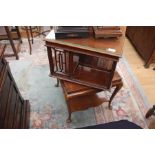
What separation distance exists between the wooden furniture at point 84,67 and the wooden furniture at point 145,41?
99cm

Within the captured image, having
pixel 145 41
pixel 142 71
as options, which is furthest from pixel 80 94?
pixel 145 41

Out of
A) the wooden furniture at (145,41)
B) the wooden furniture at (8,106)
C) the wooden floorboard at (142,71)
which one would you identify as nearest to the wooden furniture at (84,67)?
the wooden furniture at (8,106)

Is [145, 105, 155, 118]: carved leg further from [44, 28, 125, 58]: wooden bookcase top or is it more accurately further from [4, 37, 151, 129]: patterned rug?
[44, 28, 125, 58]: wooden bookcase top

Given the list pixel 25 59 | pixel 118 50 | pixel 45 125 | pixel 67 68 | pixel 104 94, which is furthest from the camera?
pixel 25 59

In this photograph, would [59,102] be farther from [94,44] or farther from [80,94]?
[94,44]

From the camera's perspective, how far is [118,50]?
120 cm

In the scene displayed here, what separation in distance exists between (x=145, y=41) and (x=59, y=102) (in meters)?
1.49

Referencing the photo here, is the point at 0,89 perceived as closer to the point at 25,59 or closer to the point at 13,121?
the point at 13,121

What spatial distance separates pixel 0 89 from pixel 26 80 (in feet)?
3.59

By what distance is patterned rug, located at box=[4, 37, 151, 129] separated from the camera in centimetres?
173

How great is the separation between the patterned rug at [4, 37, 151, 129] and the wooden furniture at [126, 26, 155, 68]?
31cm

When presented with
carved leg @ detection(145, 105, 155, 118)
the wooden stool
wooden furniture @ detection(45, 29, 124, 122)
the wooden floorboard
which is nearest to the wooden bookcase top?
wooden furniture @ detection(45, 29, 124, 122)

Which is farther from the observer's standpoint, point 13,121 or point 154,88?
point 154,88

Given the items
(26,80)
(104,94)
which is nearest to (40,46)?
(26,80)
